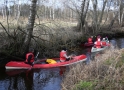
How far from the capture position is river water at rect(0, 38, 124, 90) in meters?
9.53

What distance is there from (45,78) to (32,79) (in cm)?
69

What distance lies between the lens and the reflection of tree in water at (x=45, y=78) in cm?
992

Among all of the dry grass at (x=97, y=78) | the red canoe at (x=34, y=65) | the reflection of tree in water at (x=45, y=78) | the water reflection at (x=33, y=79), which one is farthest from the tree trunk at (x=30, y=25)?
the dry grass at (x=97, y=78)

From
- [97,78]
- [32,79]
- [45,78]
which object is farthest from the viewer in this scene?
[45,78]

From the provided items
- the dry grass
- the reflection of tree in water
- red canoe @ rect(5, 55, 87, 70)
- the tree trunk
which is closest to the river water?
the reflection of tree in water

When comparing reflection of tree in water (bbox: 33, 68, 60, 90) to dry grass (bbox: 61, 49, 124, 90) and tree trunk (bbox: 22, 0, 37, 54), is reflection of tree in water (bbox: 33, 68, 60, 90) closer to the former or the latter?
tree trunk (bbox: 22, 0, 37, 54)

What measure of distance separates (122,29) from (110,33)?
4055mm

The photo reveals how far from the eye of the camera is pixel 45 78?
10.9m

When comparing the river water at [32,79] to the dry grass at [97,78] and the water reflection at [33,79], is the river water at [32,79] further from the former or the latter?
the dry grass at [97,78]

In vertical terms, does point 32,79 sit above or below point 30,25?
below

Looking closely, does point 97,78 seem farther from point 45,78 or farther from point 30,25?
point 30,25

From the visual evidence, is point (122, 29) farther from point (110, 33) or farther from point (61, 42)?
point (61, 42)

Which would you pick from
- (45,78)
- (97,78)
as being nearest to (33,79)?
(45,78)

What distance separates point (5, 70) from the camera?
1197 cm
